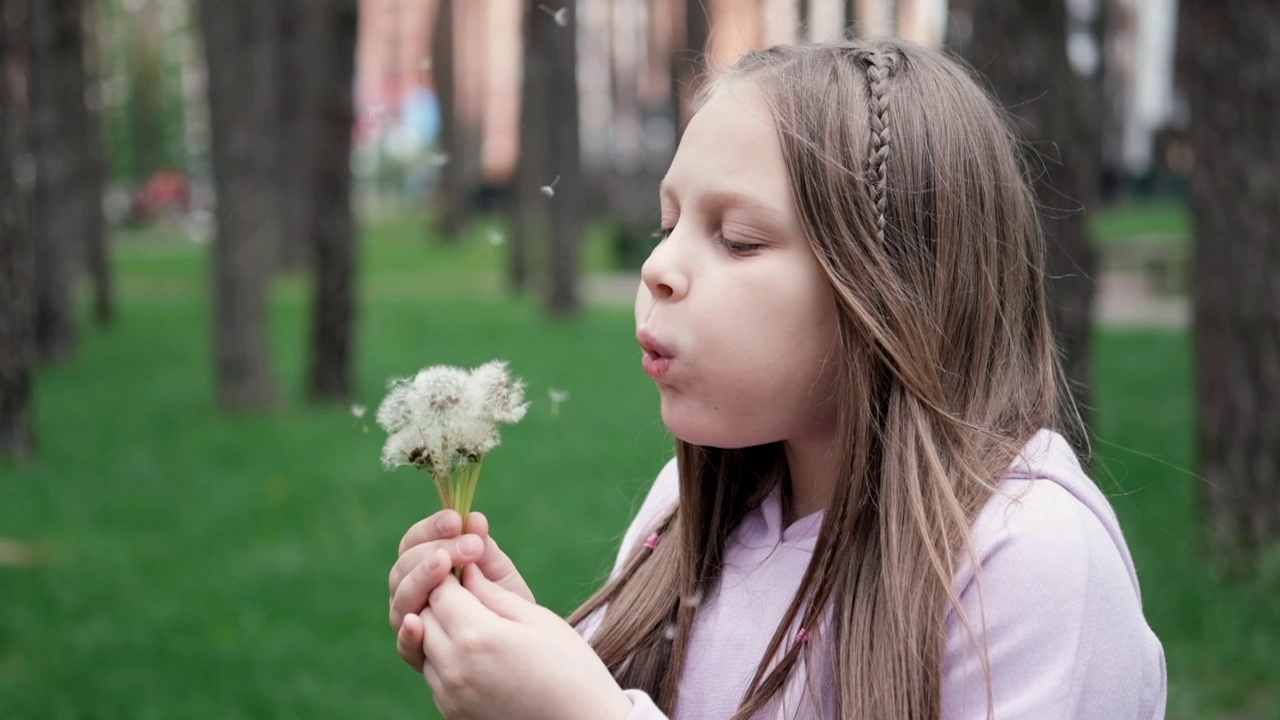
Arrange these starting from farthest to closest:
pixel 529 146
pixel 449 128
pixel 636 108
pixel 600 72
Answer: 1. pixel 600 72
2. pixel 636 108
3. pixel 449 128
4. pixel 529 146

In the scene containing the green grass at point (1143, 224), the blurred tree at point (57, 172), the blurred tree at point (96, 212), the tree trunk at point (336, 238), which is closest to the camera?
the tree trunk at point (336, 238)

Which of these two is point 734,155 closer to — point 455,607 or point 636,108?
point 455,607

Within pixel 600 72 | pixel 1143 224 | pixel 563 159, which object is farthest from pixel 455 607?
pixel 600 72

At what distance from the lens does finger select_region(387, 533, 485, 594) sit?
142 centimetres

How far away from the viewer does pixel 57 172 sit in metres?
11.7

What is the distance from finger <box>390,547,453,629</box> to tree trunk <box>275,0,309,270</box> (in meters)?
15.8

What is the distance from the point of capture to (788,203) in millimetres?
1428

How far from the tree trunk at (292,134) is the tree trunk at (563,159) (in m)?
3.81

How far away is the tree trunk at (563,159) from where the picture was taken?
12930 mm

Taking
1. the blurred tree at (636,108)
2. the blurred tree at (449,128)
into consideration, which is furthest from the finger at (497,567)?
the blurred tree at (636,108)

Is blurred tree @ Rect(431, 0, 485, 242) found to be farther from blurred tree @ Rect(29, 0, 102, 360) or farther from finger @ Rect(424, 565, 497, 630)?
finger @ Rect(424, 565, 497, 630)

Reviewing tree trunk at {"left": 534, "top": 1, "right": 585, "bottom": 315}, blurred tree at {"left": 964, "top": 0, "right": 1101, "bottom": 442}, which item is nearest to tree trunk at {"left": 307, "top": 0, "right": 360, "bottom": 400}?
tree trunk at {"left": 534, "top": 1, "right": 585, "bottom": 315}

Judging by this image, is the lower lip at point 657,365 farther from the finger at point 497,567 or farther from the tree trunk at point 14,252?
the tree trunk at point 14,252

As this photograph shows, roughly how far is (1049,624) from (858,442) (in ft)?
0.91
